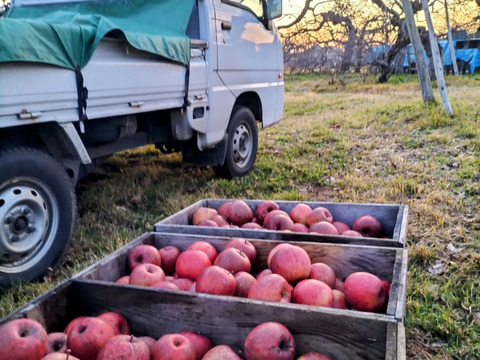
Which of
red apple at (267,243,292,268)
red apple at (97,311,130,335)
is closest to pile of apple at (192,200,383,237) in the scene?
red apple at (267,243,292,268)

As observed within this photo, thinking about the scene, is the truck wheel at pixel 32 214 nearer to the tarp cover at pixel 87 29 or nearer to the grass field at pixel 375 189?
the grass field at pixel 375 189

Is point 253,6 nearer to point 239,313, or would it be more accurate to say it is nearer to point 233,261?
point 233,261

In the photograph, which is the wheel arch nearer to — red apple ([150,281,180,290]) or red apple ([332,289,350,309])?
red apple ([150,281,180,290])

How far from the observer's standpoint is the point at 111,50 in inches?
140

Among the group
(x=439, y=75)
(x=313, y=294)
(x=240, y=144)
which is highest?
(x=439, y=75)

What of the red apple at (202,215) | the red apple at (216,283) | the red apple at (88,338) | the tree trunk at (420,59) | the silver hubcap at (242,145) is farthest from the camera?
the tree trunk at (420,59)

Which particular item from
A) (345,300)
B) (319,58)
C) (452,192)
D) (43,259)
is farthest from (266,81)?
(319,58)

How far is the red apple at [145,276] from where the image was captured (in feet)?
7.31

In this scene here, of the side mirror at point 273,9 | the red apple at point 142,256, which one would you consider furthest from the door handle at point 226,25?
the red apple at point 142,256

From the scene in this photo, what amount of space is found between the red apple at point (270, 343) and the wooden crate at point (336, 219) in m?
1.00

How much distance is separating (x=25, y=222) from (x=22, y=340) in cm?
162

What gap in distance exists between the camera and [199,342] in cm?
181

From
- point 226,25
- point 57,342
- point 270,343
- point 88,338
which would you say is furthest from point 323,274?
point 226,25

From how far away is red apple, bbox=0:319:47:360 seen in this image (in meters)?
1.59
